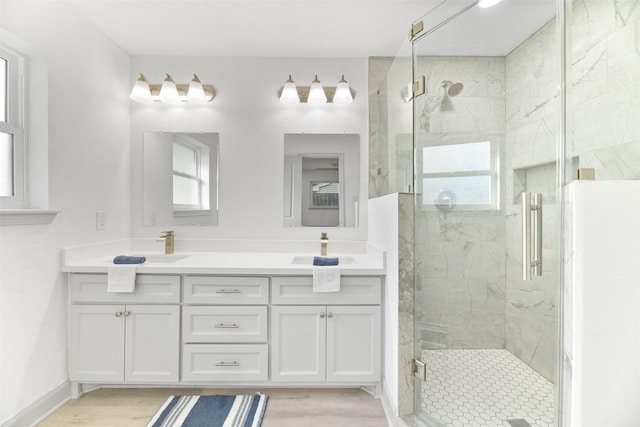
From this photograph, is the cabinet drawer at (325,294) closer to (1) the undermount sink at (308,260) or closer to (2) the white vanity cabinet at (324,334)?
(2) the white vanity cabinet at (324,334)

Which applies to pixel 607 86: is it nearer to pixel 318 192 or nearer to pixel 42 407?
pixel 318 192

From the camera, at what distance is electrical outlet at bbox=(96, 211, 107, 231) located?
2224 millimetres

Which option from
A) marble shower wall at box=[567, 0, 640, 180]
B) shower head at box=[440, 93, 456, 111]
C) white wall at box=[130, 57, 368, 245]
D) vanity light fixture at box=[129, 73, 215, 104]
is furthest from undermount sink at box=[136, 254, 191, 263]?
marble shower wall at box=[567, 0, 640, 180]

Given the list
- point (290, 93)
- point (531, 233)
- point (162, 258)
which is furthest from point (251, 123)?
point (531, 233)

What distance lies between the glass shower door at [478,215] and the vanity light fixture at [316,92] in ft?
2.39

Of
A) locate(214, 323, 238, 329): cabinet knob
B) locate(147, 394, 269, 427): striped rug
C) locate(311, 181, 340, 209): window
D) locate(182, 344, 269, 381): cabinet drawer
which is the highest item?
locate(311, 181, 340, 209): window

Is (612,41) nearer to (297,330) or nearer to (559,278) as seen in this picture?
(559,278)

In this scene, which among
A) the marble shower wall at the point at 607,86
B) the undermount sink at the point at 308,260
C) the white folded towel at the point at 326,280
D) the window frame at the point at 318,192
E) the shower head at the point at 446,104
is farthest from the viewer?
the window frame at the point at 318,192

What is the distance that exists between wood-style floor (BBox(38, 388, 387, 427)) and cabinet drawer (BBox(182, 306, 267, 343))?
39cm

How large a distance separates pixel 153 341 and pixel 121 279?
0.42 metres

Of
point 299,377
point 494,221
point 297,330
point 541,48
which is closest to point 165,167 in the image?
point 297,330

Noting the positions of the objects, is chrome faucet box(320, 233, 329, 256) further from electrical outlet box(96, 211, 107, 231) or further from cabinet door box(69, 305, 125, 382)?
electrical outlet box(96, 211, 107, 231)

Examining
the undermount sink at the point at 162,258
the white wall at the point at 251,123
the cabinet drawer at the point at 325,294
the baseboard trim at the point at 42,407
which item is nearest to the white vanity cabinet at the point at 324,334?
the cabinet drawer at the point at 325,294

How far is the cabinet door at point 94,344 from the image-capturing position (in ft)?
6.43
